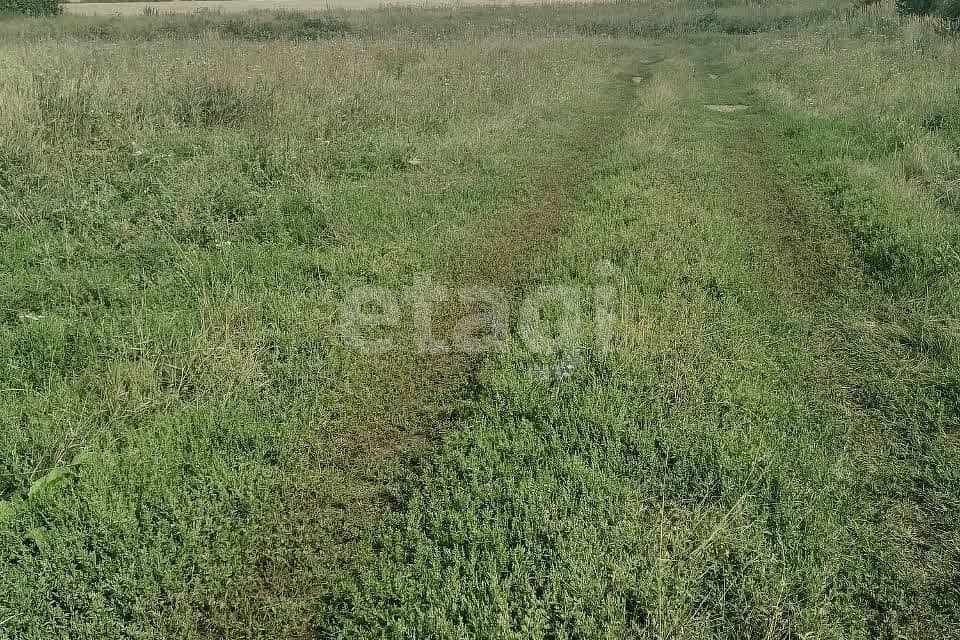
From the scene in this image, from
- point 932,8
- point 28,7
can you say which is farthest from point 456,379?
point 28,7

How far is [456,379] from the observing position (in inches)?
173

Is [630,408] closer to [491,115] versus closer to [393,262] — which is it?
[393,262]

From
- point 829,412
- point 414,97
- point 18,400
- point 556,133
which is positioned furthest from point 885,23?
point 18,400

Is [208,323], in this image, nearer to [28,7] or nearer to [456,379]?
[456,379]

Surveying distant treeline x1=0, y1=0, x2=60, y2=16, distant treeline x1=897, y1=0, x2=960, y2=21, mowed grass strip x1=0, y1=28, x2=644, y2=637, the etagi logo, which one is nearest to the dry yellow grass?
distant treeline x1=0, y1=0, x2=60, y2=16

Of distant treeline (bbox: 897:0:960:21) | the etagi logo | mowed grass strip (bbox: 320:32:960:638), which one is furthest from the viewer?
distant treeline (bbox: 897:0:960:21)

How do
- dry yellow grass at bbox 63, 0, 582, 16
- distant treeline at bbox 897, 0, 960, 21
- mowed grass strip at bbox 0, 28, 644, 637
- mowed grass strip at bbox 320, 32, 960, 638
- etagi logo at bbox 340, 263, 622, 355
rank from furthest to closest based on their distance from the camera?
dry yellow grass at bbox 63, 0, 582, 16 < distant treeline at bbox 897, 0, 960, 21 < etagi logo at bbox 340, 263, 622, 355 < mowed grass strip at bbox 0, 28, 644, 637 < mowed grass strip at bbox 320, 32, 960, 638

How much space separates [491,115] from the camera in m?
12.3

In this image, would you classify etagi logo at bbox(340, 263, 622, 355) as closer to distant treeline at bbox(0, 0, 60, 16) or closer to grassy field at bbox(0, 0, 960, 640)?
grassy field at bbox(0, 0, 960, 640)

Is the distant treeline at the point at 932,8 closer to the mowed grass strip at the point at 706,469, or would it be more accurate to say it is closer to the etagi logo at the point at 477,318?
the mowed grass strip at the point at 706,469

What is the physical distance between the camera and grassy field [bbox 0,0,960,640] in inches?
108

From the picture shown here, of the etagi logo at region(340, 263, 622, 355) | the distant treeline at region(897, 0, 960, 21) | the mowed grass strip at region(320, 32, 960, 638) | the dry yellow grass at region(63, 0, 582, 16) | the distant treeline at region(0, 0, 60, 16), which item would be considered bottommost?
the mowed grass strip at region(320, 32, 960, 638)

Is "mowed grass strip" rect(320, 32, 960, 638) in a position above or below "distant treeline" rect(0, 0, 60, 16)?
below

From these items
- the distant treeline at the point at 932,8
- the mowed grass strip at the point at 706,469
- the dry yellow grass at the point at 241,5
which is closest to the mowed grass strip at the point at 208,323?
the mowed grass strip at the point at 706,469
